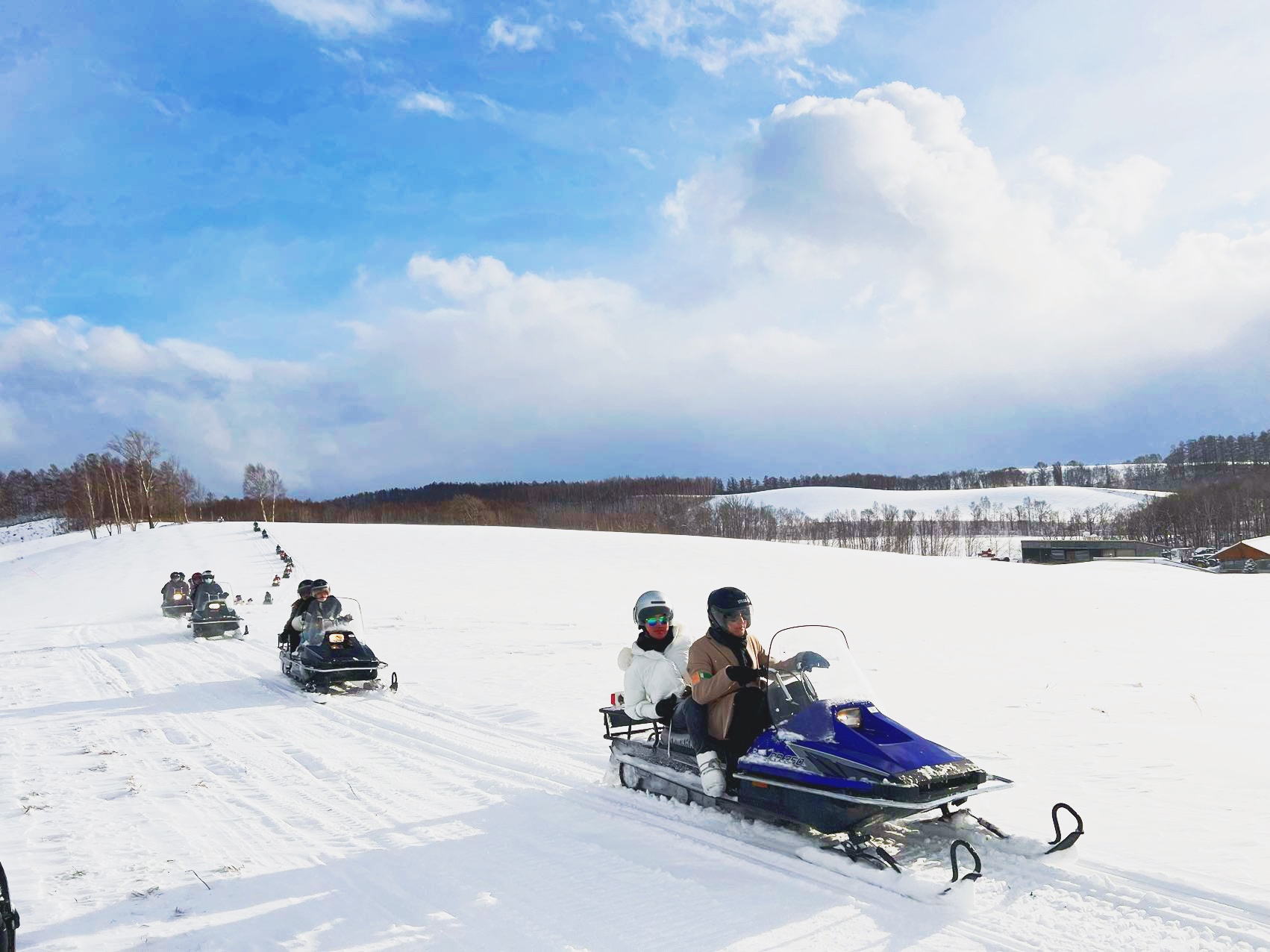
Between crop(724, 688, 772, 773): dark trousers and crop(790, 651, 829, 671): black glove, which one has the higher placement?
crop(790, 651, 829, 671): black glove

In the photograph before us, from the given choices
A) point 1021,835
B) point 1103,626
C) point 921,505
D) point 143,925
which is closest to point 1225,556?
point 1103,626

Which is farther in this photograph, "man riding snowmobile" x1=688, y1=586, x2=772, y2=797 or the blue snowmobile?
"man riding snowmobile" x1=688, y1=586, x2=772, y2=797

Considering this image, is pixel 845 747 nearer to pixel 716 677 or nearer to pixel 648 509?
pixel 716 677

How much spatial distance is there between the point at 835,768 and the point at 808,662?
0.89 metres

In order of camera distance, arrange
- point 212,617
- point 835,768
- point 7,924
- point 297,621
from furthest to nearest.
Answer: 1. point 212,617
2. point 297,621
3. point 835,768
4. point 7,924

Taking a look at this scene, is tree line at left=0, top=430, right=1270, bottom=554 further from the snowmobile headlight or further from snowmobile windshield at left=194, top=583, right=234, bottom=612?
the snowmobile headlight

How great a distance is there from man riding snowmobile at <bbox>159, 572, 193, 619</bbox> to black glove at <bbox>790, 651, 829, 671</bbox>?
68.3 ft

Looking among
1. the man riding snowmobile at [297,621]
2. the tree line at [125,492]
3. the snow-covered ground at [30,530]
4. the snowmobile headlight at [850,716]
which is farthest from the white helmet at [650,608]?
the snow-covered ground at [30,530]

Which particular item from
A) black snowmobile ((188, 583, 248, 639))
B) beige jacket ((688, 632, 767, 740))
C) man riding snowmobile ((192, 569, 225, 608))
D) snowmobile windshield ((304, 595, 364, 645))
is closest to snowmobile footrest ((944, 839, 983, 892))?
beige jacket ((688, 632, 767, 740))

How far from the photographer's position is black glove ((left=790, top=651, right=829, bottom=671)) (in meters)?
5.86

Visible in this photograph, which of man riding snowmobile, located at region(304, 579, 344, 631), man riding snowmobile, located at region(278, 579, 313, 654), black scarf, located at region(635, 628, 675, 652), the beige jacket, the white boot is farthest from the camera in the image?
man riding snowmobile, located at region(278, 579, 313, 654)

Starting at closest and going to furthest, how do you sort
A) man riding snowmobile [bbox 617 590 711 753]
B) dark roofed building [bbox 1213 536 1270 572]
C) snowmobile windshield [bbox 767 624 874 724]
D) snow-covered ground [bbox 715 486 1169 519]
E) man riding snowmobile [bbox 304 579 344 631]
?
snowmobile windshield [bbox 767 624 874 724] → man riding snowmobile [bbox 617 590 711 753] → man riding snowmobile [bbox 304 579 344 631] → dark roofed building [bbox 1213 536 1270 572] → snow-covered ground [bbox 715 486 1169 519]

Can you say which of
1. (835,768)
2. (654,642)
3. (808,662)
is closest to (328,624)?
(654,642)

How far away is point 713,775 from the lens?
5977 mm
